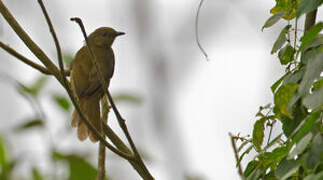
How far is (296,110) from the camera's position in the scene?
1731 millimetres

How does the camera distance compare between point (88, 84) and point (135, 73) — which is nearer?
point (88, 84)

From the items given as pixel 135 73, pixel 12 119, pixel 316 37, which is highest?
pixel 316 37

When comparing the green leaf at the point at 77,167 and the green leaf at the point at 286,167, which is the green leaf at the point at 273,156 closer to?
the green leaf at the point at 286,167

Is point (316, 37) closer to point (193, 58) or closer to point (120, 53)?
point (193, 58)

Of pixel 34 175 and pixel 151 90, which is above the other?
pixel 151 90

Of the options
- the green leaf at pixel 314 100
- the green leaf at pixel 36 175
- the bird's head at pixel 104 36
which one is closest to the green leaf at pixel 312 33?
the green leaf at pixel 314 100

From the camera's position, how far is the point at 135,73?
5277 mm

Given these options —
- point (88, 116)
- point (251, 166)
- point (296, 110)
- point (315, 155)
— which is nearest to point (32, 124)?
point (88, 116)

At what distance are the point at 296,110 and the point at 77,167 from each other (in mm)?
1933

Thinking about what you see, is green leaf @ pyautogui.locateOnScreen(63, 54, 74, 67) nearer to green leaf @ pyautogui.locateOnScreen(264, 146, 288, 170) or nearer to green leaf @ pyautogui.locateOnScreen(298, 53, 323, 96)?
green leaf @ pyautogui.locateOnScreen(264, 146, 288, 170)

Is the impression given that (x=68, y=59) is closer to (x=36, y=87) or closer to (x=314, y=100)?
(x=36, y=87)

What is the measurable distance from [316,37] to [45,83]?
2654 mm

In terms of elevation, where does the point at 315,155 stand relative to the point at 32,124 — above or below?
above

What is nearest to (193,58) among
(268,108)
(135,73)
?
(135,73)
